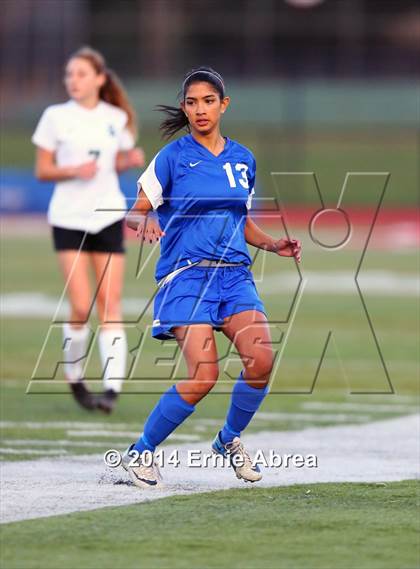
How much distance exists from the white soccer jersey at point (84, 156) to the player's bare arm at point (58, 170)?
0.23ft

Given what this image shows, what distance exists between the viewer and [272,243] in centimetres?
665

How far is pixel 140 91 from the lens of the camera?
38.0 m

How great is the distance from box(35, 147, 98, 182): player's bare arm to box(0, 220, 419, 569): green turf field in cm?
158

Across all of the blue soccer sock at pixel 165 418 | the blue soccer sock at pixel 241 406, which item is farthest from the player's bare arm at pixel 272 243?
the blue soccer sock at pixel 165 418

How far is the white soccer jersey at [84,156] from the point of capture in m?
9.67

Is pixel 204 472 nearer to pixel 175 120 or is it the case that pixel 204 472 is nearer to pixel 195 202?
pixel 195 202

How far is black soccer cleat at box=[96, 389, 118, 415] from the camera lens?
30.6 ft

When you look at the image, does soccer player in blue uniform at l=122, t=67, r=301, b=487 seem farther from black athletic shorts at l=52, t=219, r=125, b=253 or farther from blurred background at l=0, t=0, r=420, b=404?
blurred background at l=0, t=0, r=420, b=404

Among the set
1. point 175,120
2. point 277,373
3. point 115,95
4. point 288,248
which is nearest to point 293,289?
point 277,373

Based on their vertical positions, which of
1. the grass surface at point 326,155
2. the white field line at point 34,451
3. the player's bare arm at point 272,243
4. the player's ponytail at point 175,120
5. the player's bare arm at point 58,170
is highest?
the player's ponytail at point 175,120

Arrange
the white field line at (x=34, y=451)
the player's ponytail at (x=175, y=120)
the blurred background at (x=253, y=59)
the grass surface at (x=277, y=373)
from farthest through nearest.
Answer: the blurred background at (x=253, y=59) → the grass surface at (x=277, y=373) → the white field line at (x=34, y=451) → the player's ponytail at (x=175, y=120)

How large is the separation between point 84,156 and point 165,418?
12.5 feet

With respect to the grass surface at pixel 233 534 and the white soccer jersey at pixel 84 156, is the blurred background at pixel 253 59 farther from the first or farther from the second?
the grass surface at pixel 233 534

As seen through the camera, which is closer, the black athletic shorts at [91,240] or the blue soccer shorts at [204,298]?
the blue soccer shorts at [204,298]
